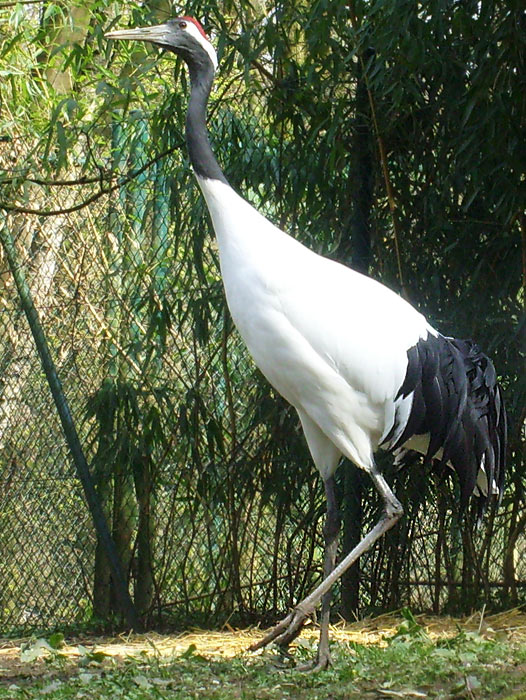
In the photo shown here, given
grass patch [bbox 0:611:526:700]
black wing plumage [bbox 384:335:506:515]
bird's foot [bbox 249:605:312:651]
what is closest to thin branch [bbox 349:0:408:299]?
black wing plumage [bbox 384:335:506:515]

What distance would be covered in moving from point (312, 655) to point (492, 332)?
162cm

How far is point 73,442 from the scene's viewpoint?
4789 millimetres

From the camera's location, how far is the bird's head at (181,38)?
13.4ft

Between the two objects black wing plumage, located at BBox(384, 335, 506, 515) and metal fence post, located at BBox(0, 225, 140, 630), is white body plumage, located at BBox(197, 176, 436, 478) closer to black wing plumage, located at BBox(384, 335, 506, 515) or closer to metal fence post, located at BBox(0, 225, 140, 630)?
black wing plumage, located at BBox(384, 335, 506, 515)

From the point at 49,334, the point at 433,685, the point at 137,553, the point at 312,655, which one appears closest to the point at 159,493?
the point at 137,553

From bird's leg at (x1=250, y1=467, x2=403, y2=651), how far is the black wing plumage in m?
0.21

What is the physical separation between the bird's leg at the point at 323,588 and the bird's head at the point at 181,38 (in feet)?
5.81

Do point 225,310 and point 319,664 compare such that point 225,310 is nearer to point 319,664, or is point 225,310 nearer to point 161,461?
point 161,461

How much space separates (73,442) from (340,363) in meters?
1.68

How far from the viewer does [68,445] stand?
4840mm

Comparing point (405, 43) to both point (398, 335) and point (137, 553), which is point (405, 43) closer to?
point (398, 335)

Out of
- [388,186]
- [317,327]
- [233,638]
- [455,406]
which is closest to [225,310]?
[388,186]

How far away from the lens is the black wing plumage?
378 cm

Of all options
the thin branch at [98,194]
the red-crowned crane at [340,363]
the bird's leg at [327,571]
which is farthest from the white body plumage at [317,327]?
the thin branch at [98,194]
